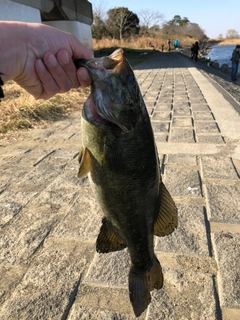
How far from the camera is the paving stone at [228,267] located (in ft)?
7.81

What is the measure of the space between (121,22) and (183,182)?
170 ft

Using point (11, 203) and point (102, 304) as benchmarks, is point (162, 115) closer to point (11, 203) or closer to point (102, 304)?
point (11, 203)

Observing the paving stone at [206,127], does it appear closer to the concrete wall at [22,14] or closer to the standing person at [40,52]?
the standing person at [40,52]

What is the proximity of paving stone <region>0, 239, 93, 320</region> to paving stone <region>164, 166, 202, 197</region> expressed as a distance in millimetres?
1497

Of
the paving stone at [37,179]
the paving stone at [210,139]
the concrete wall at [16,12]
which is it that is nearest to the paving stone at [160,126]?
the paving stone at [210,139]

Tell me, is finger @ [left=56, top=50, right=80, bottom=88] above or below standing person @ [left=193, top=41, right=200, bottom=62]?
above

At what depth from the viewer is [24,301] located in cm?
240

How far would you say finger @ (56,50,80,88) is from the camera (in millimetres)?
1913

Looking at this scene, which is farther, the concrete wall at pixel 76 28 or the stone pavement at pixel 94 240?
the concrete wall at pixel 76 28

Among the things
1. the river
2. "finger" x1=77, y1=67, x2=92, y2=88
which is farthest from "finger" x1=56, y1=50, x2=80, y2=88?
the river

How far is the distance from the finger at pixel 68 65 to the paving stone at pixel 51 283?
5.22 feet

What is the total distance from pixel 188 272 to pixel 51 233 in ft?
4.67

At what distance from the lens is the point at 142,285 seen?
6.35ft

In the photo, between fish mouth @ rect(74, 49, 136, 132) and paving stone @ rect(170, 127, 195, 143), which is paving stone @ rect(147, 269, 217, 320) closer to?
fish mouth @ rect(74, 49, 136, 132)
